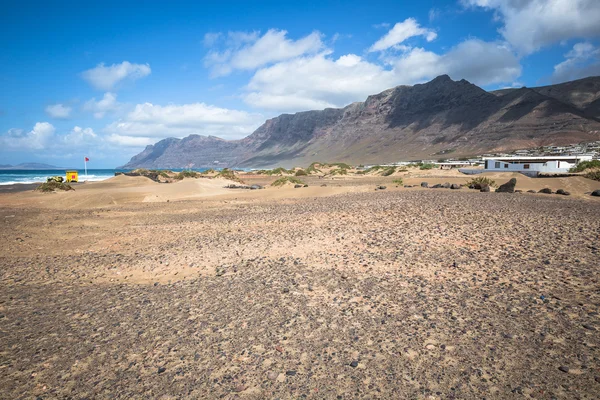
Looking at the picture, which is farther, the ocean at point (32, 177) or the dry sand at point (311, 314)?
the ocean at point (32, 177)

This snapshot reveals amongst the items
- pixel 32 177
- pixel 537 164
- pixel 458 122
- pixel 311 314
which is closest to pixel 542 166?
pixel 537 164

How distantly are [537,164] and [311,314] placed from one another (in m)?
41.7

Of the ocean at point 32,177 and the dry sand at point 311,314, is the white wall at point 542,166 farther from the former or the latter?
the ocean at point 32,177

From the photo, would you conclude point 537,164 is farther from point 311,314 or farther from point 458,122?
point 458,122

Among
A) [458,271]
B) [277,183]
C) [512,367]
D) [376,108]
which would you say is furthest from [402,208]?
[376,108]

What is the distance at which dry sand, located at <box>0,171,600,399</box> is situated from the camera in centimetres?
304

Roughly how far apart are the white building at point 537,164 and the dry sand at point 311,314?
32.2 meters

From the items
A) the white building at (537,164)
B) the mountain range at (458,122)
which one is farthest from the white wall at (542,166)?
the mountain range at (458,122)

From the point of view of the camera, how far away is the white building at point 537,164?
3450cm

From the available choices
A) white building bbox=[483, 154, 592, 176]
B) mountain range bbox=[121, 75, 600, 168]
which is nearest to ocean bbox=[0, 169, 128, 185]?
white building bbox=[483, 154, 592, 176]

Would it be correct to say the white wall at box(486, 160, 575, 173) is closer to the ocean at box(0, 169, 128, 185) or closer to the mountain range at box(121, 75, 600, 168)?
the ocean at box(0, 169, 128, 185)

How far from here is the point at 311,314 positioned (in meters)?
4.31

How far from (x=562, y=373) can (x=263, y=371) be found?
2908 mm

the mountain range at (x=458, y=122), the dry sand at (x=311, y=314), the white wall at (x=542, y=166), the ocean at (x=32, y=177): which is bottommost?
the dry sand at (x=311, y=314)
